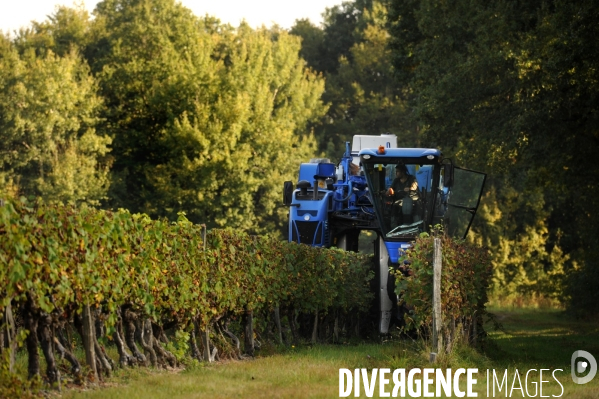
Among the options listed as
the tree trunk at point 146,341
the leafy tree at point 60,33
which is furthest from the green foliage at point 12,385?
the leafy tree at point 60,33

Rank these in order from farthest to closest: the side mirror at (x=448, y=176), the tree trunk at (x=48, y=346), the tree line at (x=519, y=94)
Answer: the tree line at (x=519, y=94) → the side mirror at (x=448, y=176) → the tree trunk at (x=48, y=346)

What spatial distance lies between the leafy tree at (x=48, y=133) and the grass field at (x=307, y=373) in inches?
1137

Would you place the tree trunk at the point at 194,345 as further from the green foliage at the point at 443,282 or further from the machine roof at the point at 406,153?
the machine roof at the point at 406,153

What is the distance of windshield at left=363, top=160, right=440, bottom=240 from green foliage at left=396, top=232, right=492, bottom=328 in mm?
3096

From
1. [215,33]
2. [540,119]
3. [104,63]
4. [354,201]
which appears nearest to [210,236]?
[354,201]

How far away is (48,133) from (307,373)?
36443 mm

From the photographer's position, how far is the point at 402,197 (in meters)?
21.4

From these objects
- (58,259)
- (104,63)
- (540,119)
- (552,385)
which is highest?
(104,63)

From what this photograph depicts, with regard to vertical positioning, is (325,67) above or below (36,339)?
above

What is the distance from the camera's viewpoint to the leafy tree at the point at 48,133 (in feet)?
153

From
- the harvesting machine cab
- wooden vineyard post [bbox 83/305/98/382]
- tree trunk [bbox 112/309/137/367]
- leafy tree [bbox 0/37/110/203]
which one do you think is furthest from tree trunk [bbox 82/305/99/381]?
leafy tree [bbox 0/37/110/203]

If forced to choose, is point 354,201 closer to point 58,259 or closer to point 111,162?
point 58,259

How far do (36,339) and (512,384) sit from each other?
5890 millimetres

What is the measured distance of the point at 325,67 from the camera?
75938 mm
